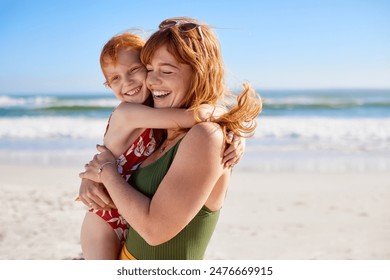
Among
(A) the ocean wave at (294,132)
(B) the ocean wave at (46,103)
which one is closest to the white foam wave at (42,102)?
(B) the ocean wave at (46,103)

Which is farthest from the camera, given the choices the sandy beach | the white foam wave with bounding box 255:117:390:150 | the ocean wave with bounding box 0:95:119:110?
the ocean wave with bounding box 0:95:119:110

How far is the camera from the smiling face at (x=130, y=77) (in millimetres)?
2355

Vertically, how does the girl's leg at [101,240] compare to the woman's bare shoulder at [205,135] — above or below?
below

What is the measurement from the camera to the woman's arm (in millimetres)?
1628

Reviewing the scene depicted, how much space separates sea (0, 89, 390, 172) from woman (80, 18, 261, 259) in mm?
6420

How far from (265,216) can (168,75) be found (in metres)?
4.56

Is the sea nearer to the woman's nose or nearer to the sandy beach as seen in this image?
the sandy beach

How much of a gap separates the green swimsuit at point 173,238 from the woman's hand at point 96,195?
0.15 meters

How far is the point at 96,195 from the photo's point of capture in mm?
2027

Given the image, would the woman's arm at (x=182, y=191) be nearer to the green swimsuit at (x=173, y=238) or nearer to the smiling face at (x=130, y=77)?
the green swimsuit at (x=173, y=238)

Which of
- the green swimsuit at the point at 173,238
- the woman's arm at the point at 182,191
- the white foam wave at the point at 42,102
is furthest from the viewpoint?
the white foam wave at the point at 42,102

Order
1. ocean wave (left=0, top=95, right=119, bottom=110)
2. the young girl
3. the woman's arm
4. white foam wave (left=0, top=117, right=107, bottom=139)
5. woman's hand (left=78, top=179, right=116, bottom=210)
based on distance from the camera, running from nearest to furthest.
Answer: the woman's arm, woman's hand (left=78, top=179, right=116, bottom=210), the young girl, white foam wave (left=0, top=117, right=107, bottom=139), ocean wave (left=0, top=95, right=119, bottom=110)

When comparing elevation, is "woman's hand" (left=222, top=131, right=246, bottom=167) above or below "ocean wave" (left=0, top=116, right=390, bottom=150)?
above

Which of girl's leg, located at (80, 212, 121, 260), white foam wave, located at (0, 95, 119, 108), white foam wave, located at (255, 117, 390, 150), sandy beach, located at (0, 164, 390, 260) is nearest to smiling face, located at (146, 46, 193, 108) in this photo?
girl's leg, located at (80, 212, 121, 260)
